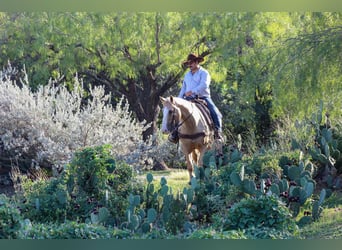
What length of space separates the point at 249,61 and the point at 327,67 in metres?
3.71

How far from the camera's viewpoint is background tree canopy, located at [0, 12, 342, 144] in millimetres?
17391

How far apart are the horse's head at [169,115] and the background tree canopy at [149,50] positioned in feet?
8.57

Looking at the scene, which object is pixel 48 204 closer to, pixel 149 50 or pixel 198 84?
pixel 198 84

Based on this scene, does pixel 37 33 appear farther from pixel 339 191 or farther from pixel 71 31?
pixel 339 191

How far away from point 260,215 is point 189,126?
4686 millimetres

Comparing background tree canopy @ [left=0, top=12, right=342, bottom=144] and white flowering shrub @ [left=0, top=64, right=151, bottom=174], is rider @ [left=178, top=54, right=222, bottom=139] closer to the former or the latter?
background tree canopy @ [left=0, top=12, right=342, bottom=144]

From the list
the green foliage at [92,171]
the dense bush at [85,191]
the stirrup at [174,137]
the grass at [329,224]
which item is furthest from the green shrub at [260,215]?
the stirrup at [174,137]

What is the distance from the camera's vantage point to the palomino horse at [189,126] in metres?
12.6

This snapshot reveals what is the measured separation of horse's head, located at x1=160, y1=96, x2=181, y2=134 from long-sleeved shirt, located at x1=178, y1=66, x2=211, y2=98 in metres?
1.27

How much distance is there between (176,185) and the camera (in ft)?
46.3

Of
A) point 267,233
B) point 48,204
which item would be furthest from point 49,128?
point 267,233

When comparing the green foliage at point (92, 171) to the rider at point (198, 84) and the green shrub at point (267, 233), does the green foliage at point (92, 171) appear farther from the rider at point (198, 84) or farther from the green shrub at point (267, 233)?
the rider at point (198, 84)

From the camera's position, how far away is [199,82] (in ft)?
45.4

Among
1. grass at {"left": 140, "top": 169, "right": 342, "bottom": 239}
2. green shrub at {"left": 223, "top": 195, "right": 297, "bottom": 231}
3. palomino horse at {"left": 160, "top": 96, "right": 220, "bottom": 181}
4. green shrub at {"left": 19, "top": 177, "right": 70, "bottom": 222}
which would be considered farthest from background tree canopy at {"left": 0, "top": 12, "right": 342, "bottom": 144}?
green shrub at {"left": 223, "top": 195, "right": 297, "bottom": 231}
